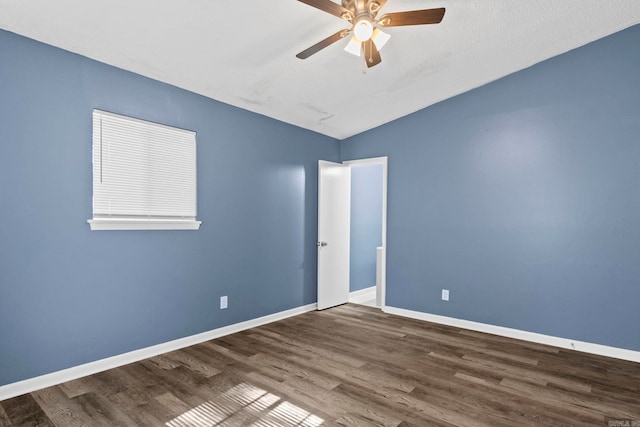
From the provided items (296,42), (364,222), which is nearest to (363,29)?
(296,42)

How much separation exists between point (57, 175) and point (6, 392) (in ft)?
5.19

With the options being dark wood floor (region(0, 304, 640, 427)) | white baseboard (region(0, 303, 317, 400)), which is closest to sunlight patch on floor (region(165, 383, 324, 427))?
dark wood floor (region(0, 304, 640, 427))

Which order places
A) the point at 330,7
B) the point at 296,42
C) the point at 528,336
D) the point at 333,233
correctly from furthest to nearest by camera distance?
the point at 333,233 < the point at 528,336 < the point at 296,42 < the point at 330,7

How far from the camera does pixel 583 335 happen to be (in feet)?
11.5

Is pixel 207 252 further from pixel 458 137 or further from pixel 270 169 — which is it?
pixel 458 137

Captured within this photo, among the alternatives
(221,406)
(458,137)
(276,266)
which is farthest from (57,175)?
(458,137)

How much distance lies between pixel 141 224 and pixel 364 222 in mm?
3822

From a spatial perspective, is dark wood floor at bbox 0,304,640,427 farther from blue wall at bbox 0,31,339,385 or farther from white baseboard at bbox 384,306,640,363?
blue wall at bbox 0,31,339,385

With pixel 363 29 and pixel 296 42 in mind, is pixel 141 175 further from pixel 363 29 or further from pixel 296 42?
pixel 363 29

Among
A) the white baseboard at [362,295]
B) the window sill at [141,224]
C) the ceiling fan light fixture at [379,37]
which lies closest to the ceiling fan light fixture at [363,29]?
the ceiling fan light fixture at [379,37]

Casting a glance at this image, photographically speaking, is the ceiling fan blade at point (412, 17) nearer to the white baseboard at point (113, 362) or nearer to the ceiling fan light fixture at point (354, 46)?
the ceiling fan light fixture at point (354, 46)

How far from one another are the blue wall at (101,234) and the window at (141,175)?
8 cm

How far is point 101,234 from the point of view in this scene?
2.93 m

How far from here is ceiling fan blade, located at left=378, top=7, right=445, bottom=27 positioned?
7.02ft
